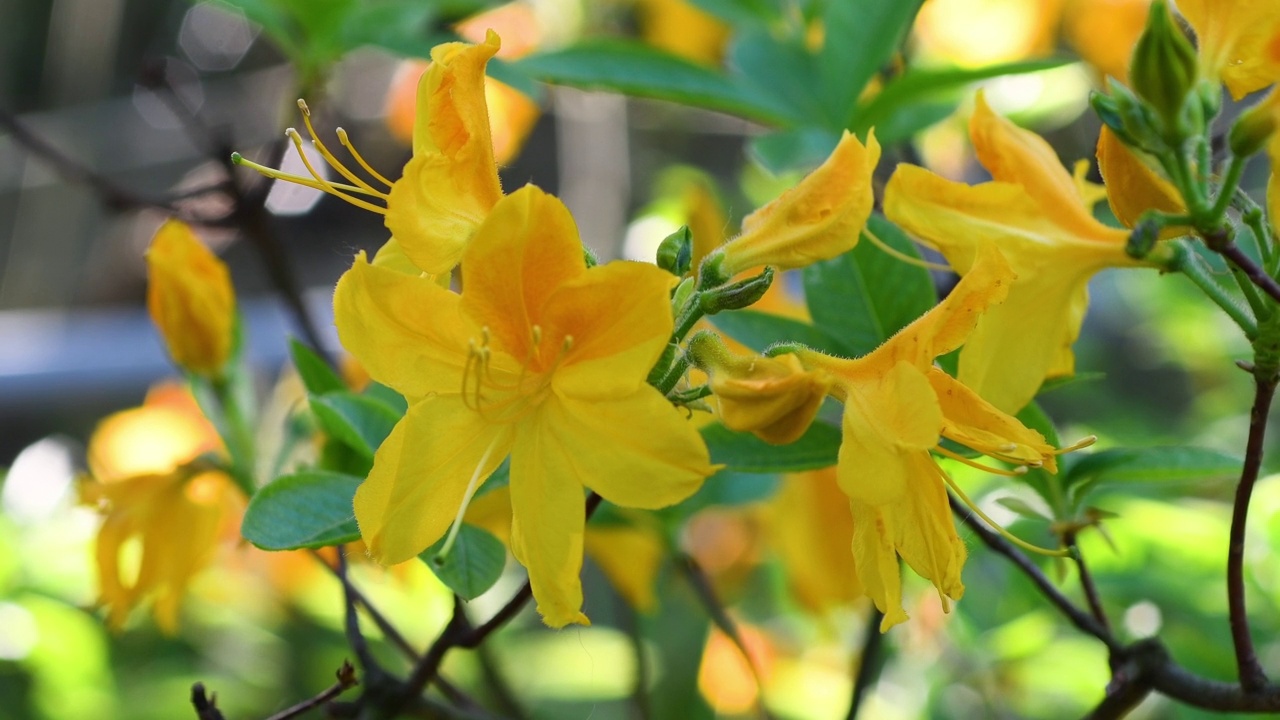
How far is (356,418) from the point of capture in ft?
2.39

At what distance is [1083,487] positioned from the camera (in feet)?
2.41

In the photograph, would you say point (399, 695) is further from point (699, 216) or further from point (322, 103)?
point (322, 103)

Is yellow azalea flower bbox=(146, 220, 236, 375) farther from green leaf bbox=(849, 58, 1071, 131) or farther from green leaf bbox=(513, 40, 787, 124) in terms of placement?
green leaf bbox=(849, 58, 1071, 131)

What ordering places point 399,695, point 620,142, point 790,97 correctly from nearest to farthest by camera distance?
point 399,695
point 790,97
point 620,142

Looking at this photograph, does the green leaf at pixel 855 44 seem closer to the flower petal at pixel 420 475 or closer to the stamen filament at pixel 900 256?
the stamen filament at pixel 900 256

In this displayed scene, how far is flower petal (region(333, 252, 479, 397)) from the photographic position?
54cm

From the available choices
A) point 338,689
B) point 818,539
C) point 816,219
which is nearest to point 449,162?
point 816,219

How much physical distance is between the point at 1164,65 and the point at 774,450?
0.32m

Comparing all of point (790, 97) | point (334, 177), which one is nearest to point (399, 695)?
point (790, 97)

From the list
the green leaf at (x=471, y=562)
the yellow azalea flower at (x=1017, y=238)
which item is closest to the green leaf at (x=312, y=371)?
the green leaf at (x=471, y=562)

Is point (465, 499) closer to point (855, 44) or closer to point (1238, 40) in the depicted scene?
point (1238, 40)

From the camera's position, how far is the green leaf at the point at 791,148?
35.1 inches

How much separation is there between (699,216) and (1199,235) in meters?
0.75

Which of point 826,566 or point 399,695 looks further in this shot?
point 826,566
